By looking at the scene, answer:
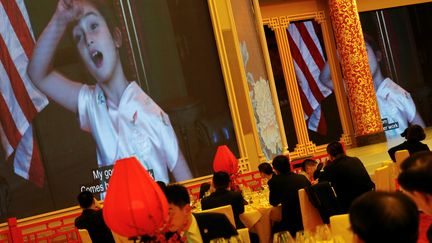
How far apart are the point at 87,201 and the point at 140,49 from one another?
→ 4.41m

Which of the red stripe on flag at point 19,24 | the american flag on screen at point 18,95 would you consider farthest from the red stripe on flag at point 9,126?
the red stripe on flag at point 19,24

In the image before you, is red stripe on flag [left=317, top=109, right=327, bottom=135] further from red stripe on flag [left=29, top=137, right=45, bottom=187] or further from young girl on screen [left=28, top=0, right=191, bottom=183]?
red stripe on flag [left=29, top=137, right=45, bottom=187]

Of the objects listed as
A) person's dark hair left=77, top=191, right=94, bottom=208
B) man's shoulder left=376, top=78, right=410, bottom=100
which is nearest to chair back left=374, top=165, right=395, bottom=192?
person's dark hair left=77, top=191, right=94, bottom=208

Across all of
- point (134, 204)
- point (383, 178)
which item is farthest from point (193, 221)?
point (383, 178)

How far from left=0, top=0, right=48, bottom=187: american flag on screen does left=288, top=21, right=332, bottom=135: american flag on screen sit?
627 cm

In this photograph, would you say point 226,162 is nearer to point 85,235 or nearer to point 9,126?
point 85,235

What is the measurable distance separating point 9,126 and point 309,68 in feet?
23.0

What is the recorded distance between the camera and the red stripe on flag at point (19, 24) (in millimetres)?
9117

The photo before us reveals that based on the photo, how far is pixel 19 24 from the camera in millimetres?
9148

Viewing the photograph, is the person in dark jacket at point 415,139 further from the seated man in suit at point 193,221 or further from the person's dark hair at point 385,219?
the person's dark hair at point 385,219

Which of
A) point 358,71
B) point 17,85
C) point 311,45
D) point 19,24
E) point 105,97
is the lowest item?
point 358,71

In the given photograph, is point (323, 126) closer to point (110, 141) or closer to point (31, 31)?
point (110, 141)

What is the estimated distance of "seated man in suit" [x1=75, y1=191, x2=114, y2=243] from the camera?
5.65 meters

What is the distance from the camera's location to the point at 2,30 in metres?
9.08
